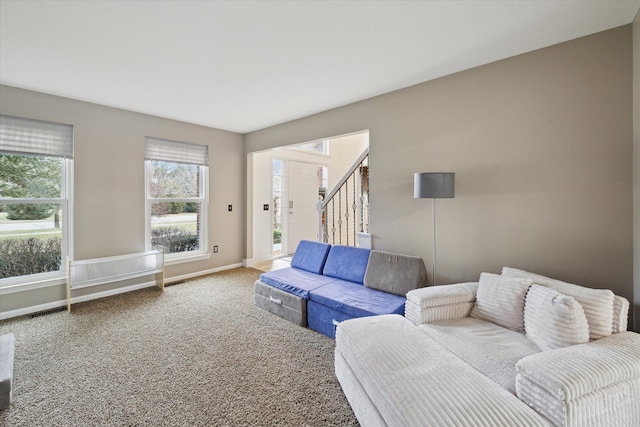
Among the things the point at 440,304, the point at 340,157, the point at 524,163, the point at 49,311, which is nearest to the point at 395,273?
the point at 440,304

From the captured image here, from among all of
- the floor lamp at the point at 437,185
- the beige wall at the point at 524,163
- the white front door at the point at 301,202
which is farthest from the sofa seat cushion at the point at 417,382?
the white front door at the point at 301,202

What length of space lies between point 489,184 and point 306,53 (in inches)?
78.4

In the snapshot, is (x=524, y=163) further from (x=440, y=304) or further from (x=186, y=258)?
(x=186, y=258)

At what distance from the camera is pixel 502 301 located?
6.56 feet

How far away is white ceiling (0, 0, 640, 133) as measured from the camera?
1.83 m

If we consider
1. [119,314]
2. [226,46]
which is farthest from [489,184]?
[119,314]

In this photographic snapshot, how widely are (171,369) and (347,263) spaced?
196 centimetres

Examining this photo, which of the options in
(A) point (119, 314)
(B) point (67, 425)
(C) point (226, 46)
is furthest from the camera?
(A) point (119, 314)

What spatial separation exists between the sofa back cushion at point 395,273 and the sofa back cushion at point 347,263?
0.12 m

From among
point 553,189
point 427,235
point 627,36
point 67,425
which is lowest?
point 67,425

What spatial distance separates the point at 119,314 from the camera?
3.23 meters

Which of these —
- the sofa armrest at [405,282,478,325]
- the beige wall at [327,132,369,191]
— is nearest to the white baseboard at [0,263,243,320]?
the beige wall at [327,132,369,191]

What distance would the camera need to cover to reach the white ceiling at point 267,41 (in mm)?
1835

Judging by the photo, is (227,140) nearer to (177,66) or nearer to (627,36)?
(177,66)
